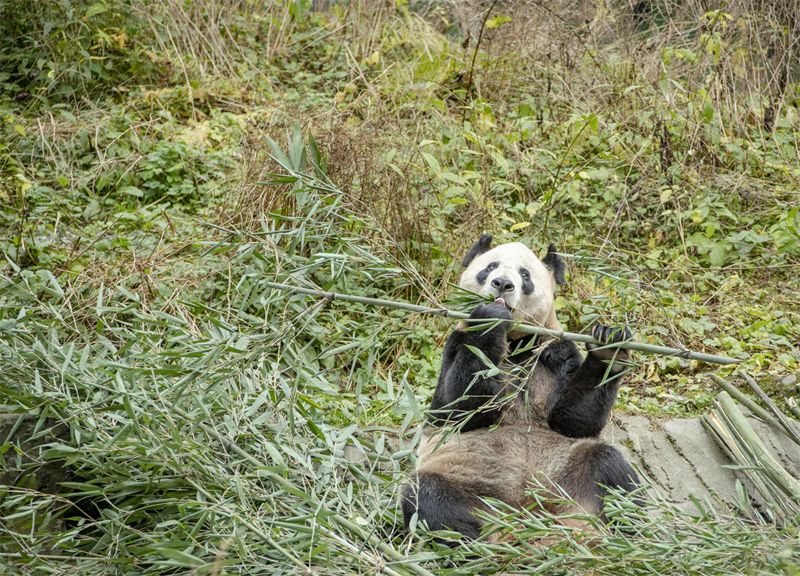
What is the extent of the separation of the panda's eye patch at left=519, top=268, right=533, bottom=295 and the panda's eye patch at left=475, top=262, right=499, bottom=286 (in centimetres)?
16

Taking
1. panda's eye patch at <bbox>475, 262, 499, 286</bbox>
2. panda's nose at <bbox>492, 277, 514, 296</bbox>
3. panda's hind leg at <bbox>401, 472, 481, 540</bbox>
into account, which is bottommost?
panda's hind leg at <bbox>401, 472, 481, 540</bbox>

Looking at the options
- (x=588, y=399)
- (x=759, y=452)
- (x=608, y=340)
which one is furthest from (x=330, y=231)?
(x=759, y=452)

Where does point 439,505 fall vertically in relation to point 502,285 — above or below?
below

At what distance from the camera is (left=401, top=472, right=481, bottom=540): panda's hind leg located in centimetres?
452

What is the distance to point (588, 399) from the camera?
492cm

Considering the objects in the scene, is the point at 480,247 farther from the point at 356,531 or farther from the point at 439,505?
the point at 356,531

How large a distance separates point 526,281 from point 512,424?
0.86 m

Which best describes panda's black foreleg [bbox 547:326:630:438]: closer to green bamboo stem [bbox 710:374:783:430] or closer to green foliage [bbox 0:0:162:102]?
green bamboo stem [bbox 710:374:783:430]

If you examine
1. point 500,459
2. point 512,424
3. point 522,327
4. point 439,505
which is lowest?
point 439,505

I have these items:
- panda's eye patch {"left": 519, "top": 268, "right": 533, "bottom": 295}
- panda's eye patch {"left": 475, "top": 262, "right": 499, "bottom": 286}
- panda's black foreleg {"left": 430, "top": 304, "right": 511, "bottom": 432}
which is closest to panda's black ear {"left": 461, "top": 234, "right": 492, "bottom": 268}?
panda's eye patch {"left": 475, "top": 262, "right": 499, "bottom": 286}

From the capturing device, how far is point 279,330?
4234mm

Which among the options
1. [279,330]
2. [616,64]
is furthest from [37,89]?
[279,330]

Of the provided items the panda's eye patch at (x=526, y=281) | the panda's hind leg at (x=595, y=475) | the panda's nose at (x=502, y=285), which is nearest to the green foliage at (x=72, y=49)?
the panda's eye patch at (x=526, y=281)

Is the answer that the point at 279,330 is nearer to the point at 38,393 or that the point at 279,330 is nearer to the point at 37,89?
the point at 38,393
